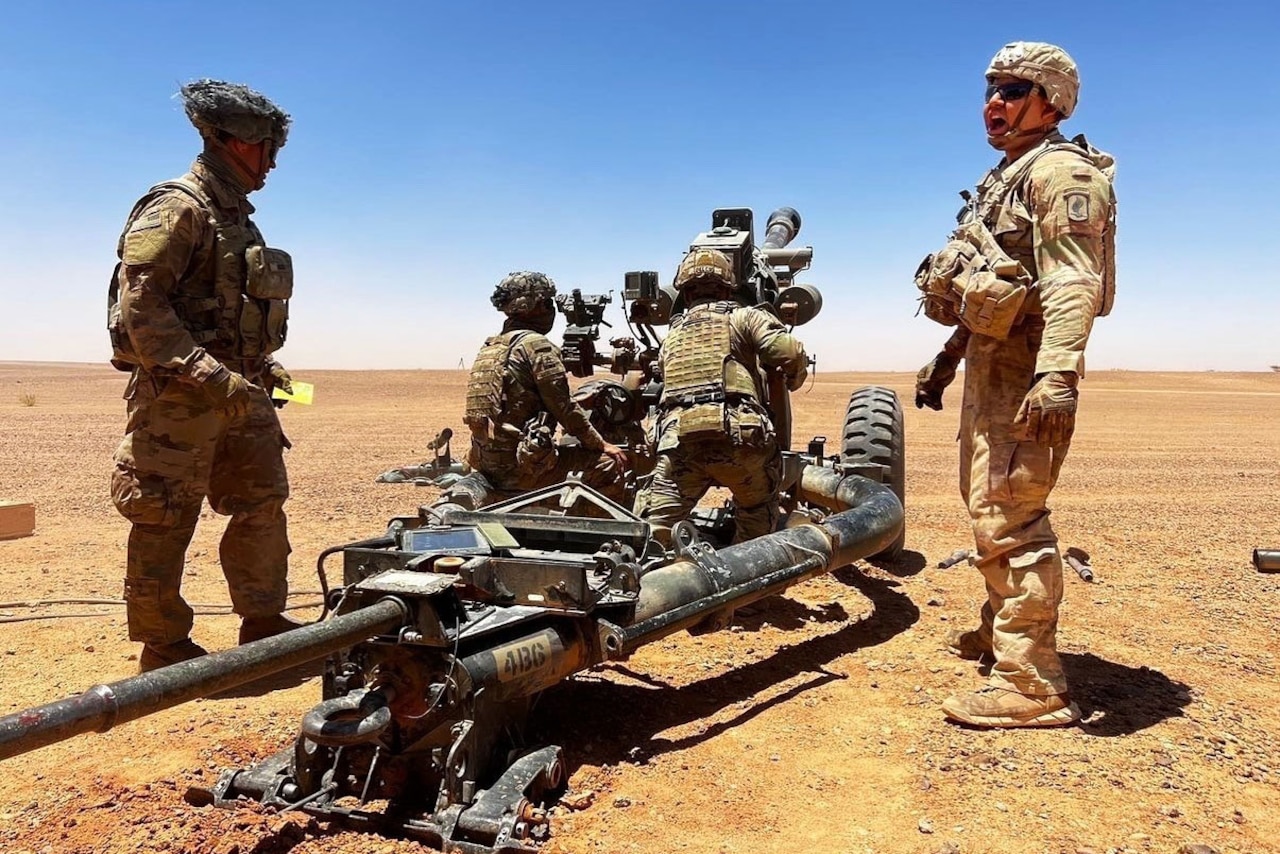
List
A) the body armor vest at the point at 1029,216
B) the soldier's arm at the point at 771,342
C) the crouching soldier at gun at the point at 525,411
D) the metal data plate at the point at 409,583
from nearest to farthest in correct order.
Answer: the metal data plate at the point at 409,583, the body armor vest at the point at 1029,216, the soldier's arm at the point at 771,342, the crouching soldier at gun at the point at 525,411

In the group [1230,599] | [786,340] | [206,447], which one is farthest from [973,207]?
[206,447]

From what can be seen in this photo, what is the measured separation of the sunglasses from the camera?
416cm

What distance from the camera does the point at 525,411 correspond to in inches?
271

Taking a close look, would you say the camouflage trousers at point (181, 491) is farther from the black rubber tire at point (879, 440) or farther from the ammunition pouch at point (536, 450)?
the black rubber tire at point (879, 440)

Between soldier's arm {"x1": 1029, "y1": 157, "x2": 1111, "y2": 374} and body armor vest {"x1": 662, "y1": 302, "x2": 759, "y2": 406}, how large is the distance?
2190mm

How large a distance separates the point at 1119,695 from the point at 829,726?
1.35 metres

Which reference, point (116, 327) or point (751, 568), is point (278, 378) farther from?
point (751, 568)

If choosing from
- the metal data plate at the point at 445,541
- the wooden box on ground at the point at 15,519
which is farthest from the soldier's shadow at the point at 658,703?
the wooden box on ground at the point at 15,519

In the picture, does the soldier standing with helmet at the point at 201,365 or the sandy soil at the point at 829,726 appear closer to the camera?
the sandy soil at the point at 829,726

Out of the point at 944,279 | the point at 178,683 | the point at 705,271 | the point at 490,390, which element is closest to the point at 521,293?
the point at 490,390

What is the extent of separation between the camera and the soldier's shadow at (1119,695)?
4.03m

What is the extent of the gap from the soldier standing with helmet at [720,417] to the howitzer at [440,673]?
179 centimetres

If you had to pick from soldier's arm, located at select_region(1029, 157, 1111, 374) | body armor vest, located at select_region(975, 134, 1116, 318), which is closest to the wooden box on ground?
body armor vest, located at select_region(975, 134, 1116, 318)

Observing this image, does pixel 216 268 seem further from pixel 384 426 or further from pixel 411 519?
pixel 384 426
